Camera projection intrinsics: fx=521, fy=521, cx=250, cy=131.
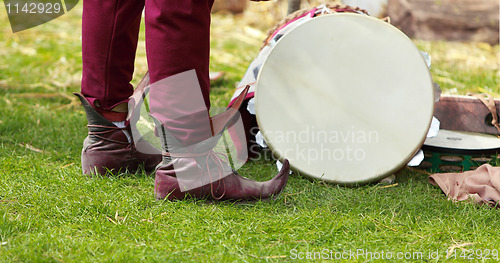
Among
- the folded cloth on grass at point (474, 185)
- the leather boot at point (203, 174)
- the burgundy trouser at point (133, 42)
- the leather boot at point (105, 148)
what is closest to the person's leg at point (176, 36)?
the burgundy trouser at point (133, 42)

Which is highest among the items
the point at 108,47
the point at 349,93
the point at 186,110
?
the point at 108,47

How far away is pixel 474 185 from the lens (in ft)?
5.68

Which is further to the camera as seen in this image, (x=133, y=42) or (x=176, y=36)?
(x=133, y=42)

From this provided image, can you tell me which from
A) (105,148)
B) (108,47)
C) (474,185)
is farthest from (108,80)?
(474,185)

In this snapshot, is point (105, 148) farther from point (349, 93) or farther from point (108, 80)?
point (349, 93)

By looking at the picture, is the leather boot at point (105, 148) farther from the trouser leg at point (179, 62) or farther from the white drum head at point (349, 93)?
the white drum head at point (349, 93)

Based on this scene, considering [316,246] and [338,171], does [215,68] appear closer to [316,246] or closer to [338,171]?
[338,171]

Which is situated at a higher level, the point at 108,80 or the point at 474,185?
the point at 108,80

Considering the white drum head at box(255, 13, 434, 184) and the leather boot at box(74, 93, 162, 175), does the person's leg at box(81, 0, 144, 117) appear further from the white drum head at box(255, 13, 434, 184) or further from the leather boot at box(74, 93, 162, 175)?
the white drum head at box(255, 13, 434, 184)

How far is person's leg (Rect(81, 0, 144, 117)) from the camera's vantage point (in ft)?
5.49

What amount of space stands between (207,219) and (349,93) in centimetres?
71

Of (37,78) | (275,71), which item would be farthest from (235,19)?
(275,71)

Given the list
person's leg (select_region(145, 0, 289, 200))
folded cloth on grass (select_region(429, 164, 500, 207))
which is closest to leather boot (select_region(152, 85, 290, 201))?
person's leg (select_region(145, 0, 289, 200))

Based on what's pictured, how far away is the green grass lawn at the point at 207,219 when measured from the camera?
4.37 ft
